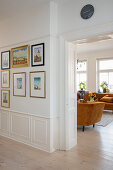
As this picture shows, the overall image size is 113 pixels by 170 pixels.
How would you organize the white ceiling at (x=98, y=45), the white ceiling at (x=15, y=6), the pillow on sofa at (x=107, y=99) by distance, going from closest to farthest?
the white ceiling at (x=15, y=6), the white ceiling at (x=98, y=45), the pillow on sofa at (x=107, y=99)

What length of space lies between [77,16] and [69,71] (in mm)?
1116

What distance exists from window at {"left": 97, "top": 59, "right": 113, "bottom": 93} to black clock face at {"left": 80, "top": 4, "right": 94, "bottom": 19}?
252 inches

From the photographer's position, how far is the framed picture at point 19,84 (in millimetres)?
4046

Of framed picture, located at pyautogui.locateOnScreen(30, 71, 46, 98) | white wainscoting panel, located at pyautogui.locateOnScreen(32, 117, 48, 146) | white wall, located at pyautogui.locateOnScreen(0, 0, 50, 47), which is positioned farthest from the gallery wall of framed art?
white wainscoting panel, located at pyautogui.locateOnScreen(32, 117, 48, 146)

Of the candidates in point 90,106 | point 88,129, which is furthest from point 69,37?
point 88,129

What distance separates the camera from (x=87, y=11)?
3139mm

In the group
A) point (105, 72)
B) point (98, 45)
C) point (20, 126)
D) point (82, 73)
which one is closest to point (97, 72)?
point (105, 72)

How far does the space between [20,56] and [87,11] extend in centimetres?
189

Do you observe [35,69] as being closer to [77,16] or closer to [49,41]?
[49,41]

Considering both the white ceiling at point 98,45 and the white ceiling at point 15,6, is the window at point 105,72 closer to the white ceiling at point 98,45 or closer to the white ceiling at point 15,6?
the white ceiling at point 98,45

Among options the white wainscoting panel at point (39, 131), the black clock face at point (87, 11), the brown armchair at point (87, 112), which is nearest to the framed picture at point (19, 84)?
the white wainscoting panel at point (39, 131)

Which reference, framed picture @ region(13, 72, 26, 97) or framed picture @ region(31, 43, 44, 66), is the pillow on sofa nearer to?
framed picture @ region(13, 72, 26, 97)

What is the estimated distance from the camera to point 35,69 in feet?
12.4

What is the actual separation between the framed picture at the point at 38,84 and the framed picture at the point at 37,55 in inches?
8.7
